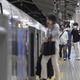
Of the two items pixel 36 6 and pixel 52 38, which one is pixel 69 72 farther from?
pixel 52 38

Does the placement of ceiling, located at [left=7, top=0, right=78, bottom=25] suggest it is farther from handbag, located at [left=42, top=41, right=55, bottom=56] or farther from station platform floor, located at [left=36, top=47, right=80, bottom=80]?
station platform floor, located at [left=36, top=47, right=80, bottom=80]

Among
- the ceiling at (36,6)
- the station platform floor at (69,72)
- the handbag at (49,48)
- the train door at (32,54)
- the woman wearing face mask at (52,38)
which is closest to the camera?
the handbag at (49,48)

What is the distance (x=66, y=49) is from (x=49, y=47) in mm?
10318

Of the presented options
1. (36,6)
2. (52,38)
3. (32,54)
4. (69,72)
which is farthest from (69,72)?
(52,38)

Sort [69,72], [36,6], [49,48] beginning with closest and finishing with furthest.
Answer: [49,48] → [36,6] → [69,72]

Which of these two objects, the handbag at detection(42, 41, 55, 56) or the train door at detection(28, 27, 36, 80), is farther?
the train door at detection(28, 27, 36, 80)

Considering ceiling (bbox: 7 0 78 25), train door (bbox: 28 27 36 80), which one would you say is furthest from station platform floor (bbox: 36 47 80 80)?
ceiling (bbox: 7 0 78 25)

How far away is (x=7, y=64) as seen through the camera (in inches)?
52.2

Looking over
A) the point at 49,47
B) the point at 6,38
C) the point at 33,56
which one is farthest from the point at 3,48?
the point at 33,56

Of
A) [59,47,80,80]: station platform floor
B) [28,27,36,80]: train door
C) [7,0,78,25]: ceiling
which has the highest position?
[7,0,78,25]: ceiling

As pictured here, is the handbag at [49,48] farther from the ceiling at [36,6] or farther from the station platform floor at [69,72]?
the station platform floor at [69,72]

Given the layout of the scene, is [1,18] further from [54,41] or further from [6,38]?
[54,41]

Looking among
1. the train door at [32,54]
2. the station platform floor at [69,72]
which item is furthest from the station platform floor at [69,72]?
the train door at [32,54]

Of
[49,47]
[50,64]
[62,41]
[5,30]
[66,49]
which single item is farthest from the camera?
[66,49]
